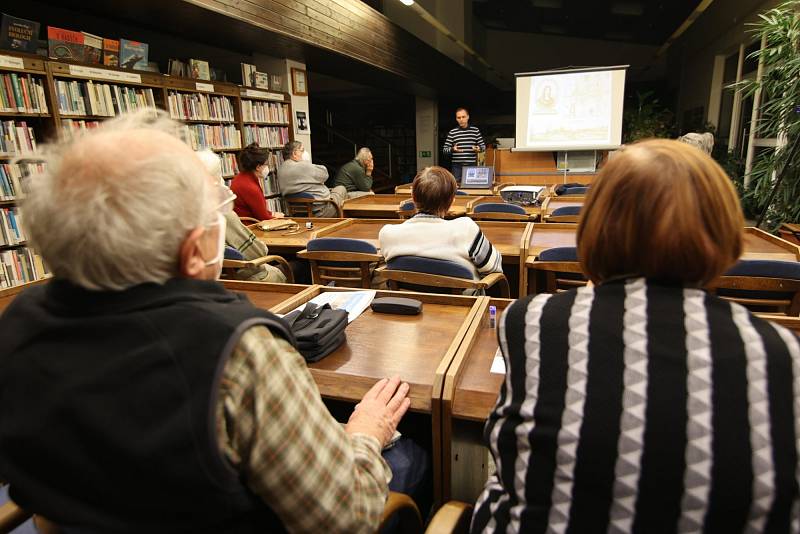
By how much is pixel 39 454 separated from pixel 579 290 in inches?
31.9

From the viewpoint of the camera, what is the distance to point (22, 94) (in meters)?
3.47

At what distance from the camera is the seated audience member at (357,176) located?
6.59 metres

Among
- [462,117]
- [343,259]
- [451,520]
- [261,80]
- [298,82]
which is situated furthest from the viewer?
[298,82]

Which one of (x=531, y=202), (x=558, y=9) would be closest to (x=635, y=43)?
(x=558, y=9)

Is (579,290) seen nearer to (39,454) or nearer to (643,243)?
(643,243)

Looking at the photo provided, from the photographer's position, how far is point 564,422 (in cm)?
72

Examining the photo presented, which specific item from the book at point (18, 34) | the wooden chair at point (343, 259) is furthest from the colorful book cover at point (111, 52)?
the wooden chair at point (343, 259)

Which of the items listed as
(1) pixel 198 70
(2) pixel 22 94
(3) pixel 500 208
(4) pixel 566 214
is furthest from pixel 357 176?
(2) pixel 22 94

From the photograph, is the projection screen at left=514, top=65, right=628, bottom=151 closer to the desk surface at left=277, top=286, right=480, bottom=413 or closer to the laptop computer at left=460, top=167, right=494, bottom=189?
the laptop computer at left=460, top=167, right=494, bottom=189

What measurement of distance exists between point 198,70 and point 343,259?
3688mm

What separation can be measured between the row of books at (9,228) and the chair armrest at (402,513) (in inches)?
142

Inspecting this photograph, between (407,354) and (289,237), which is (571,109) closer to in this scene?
(289,237)

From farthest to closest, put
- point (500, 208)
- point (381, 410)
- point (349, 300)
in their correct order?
point (500, 208)
point (349, 300)
point (381, 410)

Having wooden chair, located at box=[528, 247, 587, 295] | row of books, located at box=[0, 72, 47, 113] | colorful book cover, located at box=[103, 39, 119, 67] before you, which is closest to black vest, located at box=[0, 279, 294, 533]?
wooden chair, located at box=[528, 247, 587, 295]
